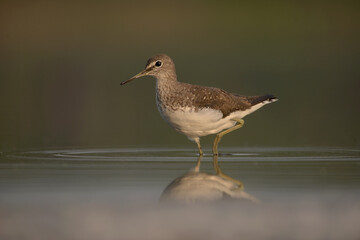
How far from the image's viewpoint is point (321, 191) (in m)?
7.59

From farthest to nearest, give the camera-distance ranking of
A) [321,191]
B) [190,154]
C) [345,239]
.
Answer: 1. [190,154]
2. [321,191]
3. [345,239]

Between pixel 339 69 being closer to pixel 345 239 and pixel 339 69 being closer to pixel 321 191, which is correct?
pixel 321 191

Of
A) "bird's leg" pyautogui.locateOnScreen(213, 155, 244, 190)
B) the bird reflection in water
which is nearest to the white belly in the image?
"bird's leg" pyautogui.locateOnScreen(213, 155, 244, 190)

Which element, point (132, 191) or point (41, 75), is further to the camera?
point (41, 75)

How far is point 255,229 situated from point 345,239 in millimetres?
650

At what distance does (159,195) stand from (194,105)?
3586 millimetres

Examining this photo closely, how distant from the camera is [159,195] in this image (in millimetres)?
7375

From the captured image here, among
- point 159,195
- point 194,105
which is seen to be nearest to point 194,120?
point 194,105

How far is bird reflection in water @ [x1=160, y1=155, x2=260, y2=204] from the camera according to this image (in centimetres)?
716

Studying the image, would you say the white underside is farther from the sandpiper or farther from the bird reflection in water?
the bird reflection in water

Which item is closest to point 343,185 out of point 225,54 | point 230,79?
point 230,79

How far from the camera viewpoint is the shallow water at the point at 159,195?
20.0 feet

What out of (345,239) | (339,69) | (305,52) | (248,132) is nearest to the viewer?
(345,239)

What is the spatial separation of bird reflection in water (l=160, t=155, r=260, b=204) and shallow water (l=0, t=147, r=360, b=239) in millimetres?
111
